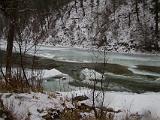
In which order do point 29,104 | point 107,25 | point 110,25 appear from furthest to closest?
point 110,25 < point 107,25 < point 29,104

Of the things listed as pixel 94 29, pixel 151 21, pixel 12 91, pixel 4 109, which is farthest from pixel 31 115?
pixel 94 29

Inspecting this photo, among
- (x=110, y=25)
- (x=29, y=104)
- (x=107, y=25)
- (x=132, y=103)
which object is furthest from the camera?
(x=110, y=25)

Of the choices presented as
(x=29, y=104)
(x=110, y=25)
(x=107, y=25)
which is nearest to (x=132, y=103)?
(x=29, y=104)

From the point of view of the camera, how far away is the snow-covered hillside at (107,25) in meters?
47.1

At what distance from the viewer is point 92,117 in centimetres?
671

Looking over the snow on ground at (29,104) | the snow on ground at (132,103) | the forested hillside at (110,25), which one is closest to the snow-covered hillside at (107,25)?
the forested hillside at (110,25)

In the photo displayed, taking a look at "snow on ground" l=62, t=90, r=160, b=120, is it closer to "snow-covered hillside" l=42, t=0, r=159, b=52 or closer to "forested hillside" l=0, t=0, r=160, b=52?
"forested hillside" l=0, t=0, r=160, b=52


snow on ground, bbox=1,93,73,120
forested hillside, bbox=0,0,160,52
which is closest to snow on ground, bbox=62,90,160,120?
snow on ground, bbox=1,93,73,120

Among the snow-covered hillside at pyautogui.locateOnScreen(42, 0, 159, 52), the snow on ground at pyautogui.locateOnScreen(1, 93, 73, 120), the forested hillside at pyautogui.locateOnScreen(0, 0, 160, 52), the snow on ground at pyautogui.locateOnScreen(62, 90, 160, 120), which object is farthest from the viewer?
the snow-covered hillside at pyautogui.locateOnScreen(42, 0, 159, 52)

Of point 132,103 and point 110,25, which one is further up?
point 110,25

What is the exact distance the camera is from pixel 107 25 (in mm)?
48656

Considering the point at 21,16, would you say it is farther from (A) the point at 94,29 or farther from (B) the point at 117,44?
(A) the point at 94,29

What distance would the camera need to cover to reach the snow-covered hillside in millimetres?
47062

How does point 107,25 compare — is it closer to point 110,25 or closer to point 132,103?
point 110,25
